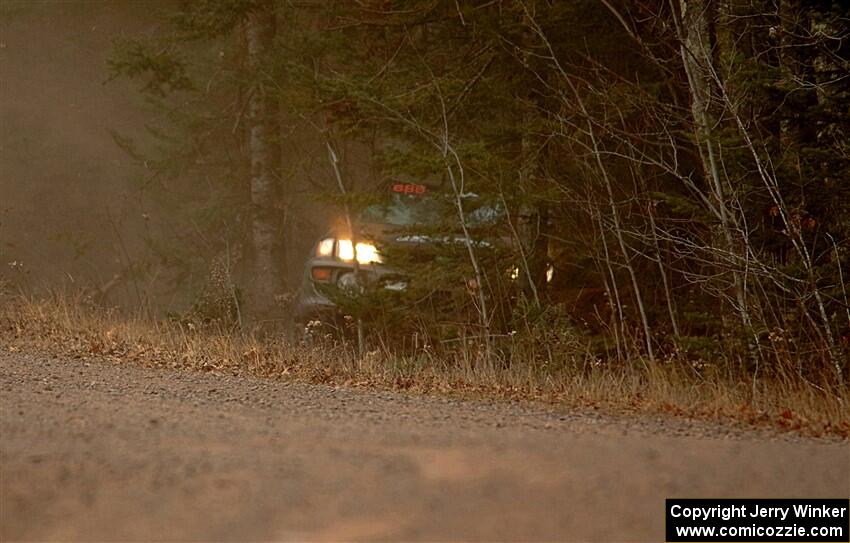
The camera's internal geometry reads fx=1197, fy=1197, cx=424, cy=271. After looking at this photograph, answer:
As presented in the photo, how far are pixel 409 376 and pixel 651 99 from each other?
13.1 feet

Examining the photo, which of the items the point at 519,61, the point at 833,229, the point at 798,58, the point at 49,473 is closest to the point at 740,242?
the point at 833,229

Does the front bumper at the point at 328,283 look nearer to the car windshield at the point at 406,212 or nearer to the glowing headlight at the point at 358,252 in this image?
the glowing headlight at the point at 358,252

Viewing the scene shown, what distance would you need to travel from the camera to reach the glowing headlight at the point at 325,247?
49.7 feet

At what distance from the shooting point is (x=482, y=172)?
12.8 m

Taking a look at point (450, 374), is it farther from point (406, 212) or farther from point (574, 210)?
point (406, 212)

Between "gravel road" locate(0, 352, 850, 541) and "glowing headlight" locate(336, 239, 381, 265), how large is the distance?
271 inches

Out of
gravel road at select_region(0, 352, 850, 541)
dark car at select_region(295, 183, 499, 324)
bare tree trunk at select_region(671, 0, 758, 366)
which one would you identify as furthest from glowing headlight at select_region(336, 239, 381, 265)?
gravel road at select_region(0, 352, 850, 541)

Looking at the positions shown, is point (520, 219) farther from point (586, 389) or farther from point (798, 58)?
point (586, 389)

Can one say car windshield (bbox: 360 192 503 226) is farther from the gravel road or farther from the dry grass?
the gravel road

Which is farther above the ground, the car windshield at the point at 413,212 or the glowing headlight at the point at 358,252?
the car windshield at the point at 413,212

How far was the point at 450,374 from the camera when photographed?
32.0ft

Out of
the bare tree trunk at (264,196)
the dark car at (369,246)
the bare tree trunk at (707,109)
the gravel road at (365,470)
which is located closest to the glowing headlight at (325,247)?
the dark car at (369,246)

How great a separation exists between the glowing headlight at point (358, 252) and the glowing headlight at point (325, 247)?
0.26 ft

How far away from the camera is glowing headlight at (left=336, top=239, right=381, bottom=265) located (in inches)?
582
